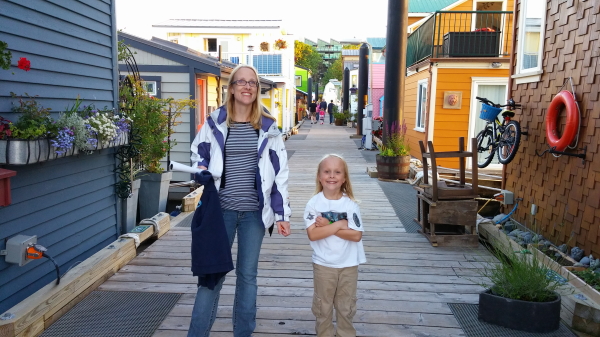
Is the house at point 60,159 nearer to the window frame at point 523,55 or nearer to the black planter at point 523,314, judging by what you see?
the black planter at point 523,314

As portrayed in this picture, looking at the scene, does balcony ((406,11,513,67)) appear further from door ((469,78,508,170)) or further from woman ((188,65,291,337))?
woman ((188,65,291,337))

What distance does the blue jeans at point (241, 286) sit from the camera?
8.65 feet

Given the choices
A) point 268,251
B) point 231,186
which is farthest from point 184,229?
point 231,186

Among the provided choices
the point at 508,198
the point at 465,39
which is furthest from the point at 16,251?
the point at 465,39

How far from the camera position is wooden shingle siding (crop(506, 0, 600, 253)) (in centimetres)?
427

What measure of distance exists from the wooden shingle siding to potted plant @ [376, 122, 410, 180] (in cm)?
313

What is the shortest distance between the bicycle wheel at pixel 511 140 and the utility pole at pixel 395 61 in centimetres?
331

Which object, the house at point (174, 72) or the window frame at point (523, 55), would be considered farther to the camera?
the house at point (174, 72)

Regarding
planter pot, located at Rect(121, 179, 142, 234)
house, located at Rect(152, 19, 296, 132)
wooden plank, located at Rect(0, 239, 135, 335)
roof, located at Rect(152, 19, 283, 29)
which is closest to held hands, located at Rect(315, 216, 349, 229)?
wooden plank, located at Rect(0, 239, 135, 335)

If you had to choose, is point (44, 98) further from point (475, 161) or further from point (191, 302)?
point (475, 161)

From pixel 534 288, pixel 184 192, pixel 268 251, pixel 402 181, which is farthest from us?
pixel 402 181

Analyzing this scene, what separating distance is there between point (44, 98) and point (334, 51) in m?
143

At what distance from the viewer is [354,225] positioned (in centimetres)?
272

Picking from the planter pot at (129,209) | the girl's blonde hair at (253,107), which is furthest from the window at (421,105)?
the girl's blonde hair at (253,107)
